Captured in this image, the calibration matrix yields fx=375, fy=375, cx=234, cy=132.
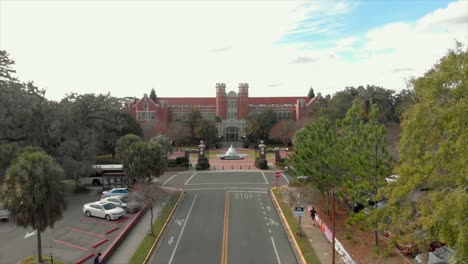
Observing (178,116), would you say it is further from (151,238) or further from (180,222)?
(151,238)

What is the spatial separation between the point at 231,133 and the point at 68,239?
7244 centimetres

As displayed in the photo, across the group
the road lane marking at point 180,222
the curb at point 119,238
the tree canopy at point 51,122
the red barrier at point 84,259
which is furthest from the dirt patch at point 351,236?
the tree canopy at point 51,122

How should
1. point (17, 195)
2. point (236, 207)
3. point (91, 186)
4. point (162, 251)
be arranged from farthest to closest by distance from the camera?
point (91, 186), point (236, 207), point (162, 251), point (17, 195)

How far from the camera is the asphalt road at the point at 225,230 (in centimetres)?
1870

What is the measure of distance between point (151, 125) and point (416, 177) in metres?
69.8

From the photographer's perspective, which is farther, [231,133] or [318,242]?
[231,133]

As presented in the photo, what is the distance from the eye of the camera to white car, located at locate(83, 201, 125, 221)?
986 inches

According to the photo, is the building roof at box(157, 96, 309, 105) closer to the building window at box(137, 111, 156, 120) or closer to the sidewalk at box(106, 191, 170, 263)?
the building window at box(137, 111, 156, 120)

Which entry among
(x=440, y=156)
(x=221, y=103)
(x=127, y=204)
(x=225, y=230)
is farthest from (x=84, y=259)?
(x=221, y=103)

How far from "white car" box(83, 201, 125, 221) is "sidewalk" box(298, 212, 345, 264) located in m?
12.2

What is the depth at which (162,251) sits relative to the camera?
19.5m

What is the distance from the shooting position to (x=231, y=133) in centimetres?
9306

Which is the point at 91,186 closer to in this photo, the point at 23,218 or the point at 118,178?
the point at 118,178

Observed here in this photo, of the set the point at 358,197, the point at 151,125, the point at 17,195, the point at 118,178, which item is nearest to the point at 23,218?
the point at 17,195
